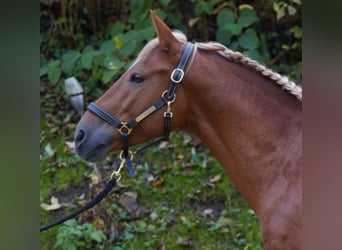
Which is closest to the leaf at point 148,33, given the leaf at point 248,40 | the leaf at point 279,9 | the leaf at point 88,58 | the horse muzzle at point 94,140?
the leaf at point 88,58

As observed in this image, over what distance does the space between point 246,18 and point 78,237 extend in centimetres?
149

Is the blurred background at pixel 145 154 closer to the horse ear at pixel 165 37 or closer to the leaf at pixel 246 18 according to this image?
the leaf at pixel 246 18

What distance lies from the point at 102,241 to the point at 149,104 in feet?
4.20

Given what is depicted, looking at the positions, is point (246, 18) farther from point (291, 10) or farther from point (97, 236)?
point (97, 236)

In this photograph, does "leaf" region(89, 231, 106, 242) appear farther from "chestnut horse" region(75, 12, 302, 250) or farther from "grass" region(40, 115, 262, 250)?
"chestnut horse" region(75, 12, 302, 250)

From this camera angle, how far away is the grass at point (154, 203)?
8.58ft

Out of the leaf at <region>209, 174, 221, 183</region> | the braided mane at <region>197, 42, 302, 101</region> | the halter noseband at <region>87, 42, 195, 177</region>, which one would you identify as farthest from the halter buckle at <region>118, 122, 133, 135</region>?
the leaf at <region>209, 174, 221, 183</region>

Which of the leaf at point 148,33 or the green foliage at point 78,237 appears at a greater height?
the leaf at point 148,33

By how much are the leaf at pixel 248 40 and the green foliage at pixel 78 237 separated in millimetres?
1250
